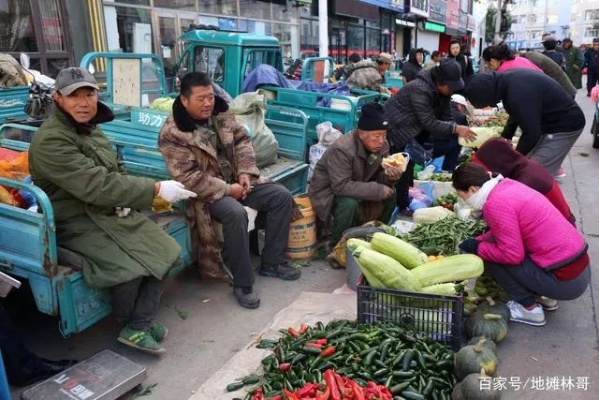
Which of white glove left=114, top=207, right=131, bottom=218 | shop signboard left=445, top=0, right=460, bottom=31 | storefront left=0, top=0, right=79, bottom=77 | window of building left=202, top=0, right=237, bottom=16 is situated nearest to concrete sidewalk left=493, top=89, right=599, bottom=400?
white glove left=114, top=207, right=131, bottom=218

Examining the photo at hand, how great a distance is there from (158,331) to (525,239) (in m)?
2.46

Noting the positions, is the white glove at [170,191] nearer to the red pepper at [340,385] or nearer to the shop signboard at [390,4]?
the red pepper at [340,385]

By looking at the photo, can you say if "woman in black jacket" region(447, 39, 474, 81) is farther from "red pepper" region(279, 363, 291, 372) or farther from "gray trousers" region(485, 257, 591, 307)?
"red pepper" region(279, 363, 291, 372)

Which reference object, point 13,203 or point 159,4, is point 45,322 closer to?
point 13,203

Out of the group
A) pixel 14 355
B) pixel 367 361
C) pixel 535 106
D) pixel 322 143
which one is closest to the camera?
pixel 367 361

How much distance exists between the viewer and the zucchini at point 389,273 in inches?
126

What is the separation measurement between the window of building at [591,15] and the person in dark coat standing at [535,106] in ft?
284

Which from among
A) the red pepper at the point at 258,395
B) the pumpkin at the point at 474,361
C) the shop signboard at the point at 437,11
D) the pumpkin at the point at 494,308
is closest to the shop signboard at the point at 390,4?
the shop signboard at the point at 437,11

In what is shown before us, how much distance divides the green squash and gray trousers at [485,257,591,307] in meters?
1.06

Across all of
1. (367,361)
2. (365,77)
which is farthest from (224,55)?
(367,361)

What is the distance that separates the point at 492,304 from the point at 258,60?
453 centimetres

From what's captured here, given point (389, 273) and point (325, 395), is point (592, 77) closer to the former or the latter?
point (389, 273)

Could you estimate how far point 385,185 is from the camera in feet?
15.5

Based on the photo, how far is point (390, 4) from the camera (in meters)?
22.5
